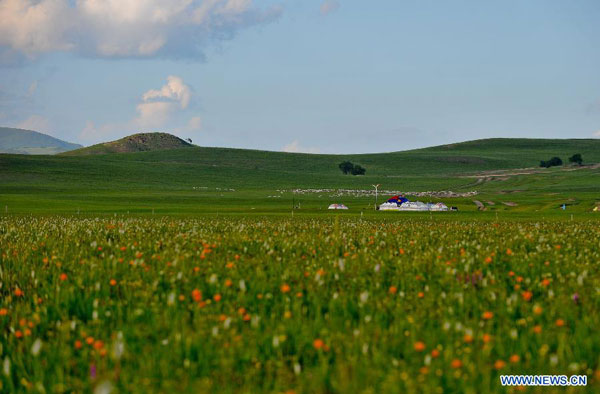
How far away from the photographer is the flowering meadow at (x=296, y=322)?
20.7 ft

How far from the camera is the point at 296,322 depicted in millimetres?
8039

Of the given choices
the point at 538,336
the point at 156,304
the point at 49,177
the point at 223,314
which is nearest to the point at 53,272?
the point at 156,304

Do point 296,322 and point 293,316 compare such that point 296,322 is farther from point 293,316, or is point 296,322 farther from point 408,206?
point 408,206

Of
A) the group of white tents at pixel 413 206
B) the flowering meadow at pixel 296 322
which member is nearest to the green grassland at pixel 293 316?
the flowering meadow at pixel 296 322

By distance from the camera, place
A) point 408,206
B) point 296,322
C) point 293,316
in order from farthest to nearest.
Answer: point 408,206 → point 293,316 → point 296,322

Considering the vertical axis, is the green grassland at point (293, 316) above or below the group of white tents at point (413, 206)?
above

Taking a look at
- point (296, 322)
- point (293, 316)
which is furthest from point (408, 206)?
point (296, 322)

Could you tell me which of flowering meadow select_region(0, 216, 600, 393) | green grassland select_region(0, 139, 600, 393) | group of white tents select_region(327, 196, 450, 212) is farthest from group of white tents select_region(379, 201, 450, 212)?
flowering meadow select_region(0, 216, 600, 393)

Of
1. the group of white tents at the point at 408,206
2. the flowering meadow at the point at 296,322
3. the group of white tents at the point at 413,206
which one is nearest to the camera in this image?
the flowering meadow at the point at 296,322

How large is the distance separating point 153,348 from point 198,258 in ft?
19.5


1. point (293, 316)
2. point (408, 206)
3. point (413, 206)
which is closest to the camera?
point (293, 316)

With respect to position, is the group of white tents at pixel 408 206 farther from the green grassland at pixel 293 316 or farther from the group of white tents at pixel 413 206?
the green grassland at pixel 293 316

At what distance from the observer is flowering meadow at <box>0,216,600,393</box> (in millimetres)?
6312

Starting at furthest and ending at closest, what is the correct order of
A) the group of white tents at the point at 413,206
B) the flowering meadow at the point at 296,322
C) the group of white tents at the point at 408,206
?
the group of white tents at the point at 413,206 → the group of white tents at the point at 408,206 → the flowering meadow at the point at 296,322
